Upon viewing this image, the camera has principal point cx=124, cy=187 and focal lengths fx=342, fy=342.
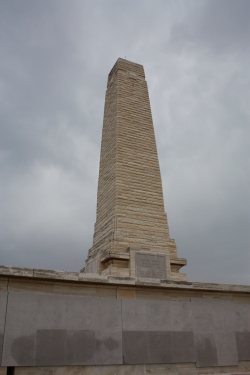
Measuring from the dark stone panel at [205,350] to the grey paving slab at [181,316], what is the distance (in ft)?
1.00

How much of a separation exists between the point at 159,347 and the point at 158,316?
58cm

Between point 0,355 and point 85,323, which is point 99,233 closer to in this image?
point 85,323

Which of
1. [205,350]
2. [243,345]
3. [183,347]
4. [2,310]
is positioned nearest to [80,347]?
[2,310]

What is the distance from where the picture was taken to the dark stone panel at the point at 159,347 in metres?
6.66

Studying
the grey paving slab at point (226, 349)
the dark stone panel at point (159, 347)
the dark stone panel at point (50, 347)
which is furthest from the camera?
the grey paving slab at point (226, 349)

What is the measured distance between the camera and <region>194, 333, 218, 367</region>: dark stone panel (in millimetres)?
6980

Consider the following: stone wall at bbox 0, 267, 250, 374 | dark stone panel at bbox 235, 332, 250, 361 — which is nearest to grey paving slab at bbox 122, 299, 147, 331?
stone wall at bbox 0, 267, 250, 374

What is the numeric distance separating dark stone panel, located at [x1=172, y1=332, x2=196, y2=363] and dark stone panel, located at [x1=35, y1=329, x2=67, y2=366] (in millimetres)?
2215

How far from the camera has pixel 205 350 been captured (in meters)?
7.09

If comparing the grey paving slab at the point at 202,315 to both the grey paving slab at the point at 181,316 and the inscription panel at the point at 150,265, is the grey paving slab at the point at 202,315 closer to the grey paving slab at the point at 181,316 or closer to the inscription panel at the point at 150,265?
the grey paving slab at the point at 181,316

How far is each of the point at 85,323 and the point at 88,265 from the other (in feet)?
18.2

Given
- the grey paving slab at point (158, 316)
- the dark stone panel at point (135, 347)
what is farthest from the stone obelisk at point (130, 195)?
the dark stone panel at point (135, 347)

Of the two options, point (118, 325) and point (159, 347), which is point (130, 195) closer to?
point (118, 325)

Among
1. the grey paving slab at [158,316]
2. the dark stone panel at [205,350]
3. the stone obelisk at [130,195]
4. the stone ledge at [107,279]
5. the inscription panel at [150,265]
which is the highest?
the stone obelisk at [130,195]
